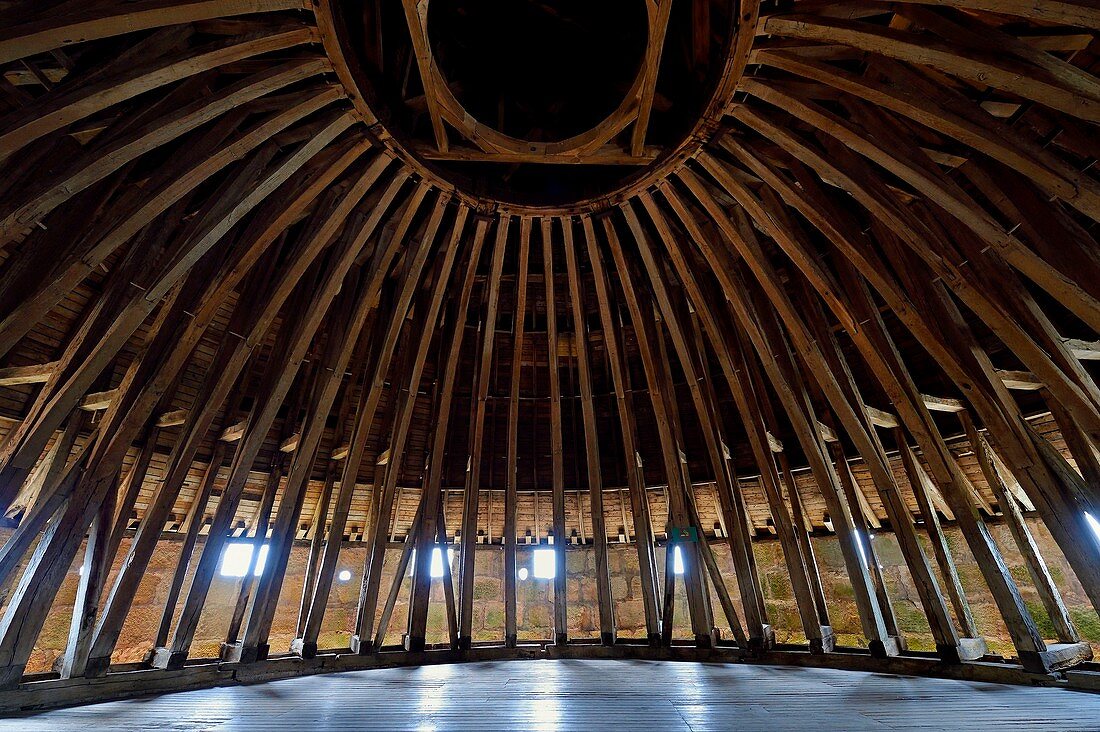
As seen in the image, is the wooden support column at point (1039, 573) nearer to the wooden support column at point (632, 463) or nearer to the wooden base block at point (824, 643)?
the wooden base block at point (824, 643)

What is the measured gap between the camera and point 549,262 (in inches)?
331

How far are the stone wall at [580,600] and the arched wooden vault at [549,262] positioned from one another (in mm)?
813

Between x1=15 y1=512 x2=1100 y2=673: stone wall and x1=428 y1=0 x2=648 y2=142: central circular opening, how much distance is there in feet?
33.4

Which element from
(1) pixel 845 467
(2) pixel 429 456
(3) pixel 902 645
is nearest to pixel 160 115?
(2) pixel 429 456

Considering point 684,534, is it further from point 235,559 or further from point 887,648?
point 235,559

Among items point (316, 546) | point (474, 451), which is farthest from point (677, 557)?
point (316, 546)

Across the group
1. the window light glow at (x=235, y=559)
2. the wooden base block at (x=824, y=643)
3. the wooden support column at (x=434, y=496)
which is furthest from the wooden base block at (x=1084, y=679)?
the window light glow at (x=235, y=559)

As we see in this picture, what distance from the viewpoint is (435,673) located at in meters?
7.21

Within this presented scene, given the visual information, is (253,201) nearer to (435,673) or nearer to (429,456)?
(429,456)

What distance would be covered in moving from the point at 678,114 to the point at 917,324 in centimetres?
425

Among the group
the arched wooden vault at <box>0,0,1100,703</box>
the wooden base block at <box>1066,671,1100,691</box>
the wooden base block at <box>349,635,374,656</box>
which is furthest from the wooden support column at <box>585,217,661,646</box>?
the wooden base block at <box>1066,671,1100,691</box>

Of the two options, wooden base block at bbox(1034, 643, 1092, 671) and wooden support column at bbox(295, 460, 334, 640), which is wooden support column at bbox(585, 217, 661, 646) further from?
wooden support column at bbox(295, 460, 334, 640)

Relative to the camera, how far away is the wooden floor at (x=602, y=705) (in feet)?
12.6

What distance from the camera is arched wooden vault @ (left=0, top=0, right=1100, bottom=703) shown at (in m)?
4.91
